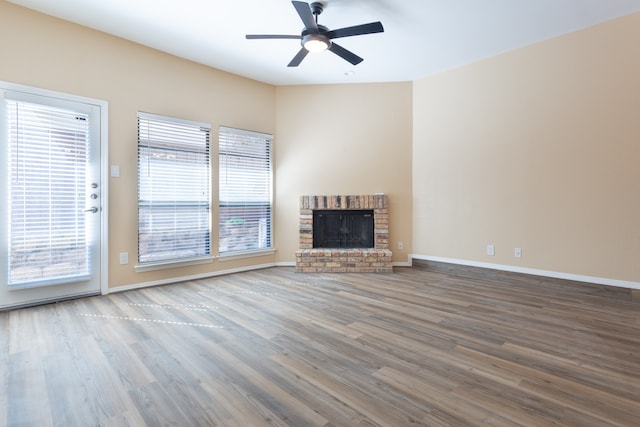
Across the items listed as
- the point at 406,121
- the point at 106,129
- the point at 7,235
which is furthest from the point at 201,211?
the point at 406,121

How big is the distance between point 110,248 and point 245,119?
2.49m

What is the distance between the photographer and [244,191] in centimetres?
480

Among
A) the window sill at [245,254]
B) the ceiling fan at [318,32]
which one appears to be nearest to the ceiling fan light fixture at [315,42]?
the ceiling fan at [318,32]

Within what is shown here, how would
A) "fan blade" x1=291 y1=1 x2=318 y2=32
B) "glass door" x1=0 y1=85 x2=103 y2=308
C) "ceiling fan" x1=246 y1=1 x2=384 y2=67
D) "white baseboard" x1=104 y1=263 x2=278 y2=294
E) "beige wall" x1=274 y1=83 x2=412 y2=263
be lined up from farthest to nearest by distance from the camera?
"beige wall" x1=274 y1=83 x2=412 y2=263 < "white baseboard" x1=104 y1=263 x2=278 y2=294 < "glass door" x1=0 y1=85 x2=103 y2=308 < "ceiling fan" x1=246 y1=1 x2=384 y2=67 < "fan blade" x1=291 y1=1 x2=318 y2=32

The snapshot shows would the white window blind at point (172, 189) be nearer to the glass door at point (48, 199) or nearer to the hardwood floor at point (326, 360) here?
the glass door at point (48, 199)

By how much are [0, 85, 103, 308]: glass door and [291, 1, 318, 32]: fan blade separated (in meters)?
2.45

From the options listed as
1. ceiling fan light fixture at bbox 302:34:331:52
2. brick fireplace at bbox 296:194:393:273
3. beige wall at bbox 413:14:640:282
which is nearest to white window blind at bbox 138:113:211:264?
brick fireplace at bbox 296:194:393:273

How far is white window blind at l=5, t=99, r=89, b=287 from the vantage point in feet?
9.89

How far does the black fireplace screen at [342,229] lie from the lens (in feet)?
16.6

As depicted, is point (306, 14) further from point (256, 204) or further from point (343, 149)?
point (256, 204)

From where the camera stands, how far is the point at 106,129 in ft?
11.6

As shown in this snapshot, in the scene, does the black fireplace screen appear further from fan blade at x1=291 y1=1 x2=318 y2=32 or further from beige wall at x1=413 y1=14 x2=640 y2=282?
fan blade at x1=291 y1=1 x2=318 y2=32

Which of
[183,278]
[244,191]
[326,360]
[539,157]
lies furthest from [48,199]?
[539,157]

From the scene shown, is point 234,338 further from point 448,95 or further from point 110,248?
point 448,95
